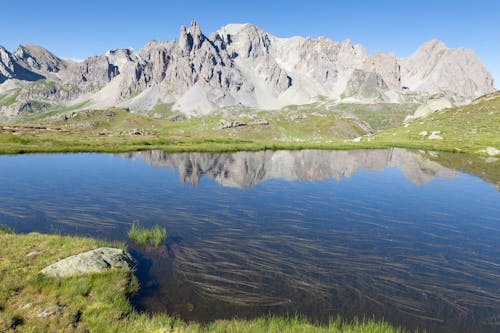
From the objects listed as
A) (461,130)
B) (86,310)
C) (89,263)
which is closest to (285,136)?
(461,130)

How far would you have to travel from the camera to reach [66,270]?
52.6 ft

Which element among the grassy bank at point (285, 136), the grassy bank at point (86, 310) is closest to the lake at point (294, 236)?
the grassy bank at point (86, 310)

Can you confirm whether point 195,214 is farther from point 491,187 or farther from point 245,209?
point 491,187

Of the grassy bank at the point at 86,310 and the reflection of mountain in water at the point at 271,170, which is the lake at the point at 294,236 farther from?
the grassy bank at the point at 86,310

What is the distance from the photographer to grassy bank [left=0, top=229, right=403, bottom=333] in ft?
39.9

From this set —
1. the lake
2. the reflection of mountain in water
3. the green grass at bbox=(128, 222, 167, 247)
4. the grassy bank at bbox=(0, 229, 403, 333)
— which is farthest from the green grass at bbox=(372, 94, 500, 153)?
the grassy bank at bbox=(0, 229, 403, 333)

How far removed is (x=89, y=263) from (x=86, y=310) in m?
3.95

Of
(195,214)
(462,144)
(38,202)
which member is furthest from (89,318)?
(462,144)

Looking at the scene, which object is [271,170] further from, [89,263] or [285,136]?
[285,136]

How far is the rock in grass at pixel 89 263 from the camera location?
15.9m

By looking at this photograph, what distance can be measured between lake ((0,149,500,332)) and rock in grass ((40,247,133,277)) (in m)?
1.42

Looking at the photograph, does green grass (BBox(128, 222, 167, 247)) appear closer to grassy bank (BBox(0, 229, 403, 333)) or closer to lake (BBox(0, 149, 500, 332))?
lake (BBox(0, 149, 500, 332))

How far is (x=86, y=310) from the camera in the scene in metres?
13.3

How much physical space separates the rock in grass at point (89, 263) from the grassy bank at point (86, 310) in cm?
46
